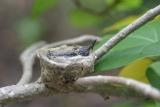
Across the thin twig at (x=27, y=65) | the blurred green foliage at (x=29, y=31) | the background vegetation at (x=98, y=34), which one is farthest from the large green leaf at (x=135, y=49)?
the blurred green foliage at (x=29, y=31)

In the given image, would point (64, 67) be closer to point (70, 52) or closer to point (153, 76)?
point (70, 52)

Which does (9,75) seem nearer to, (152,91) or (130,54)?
(130,54)

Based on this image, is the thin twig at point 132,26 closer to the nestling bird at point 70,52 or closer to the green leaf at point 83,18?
the nestling bird at point 70,52

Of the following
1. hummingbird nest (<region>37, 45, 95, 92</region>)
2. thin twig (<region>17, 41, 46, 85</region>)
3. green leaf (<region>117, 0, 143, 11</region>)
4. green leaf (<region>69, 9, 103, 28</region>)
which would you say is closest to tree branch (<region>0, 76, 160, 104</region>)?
hummingbird nest (<region>37, 45, 95, 92</region>)

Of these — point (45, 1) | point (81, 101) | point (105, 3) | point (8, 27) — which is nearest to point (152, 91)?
point (45, 1)

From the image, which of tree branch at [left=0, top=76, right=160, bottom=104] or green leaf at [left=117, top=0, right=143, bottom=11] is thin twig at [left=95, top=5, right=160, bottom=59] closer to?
tree branch at [left=0, top=76, right=160, bottom=104]

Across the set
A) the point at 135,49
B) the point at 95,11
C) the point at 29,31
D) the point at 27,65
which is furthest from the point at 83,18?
the point at 29,31
